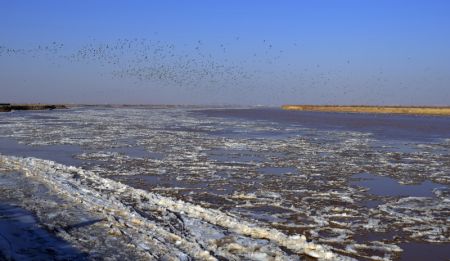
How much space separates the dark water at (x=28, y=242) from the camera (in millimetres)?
4820

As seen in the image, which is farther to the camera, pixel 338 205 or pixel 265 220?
pixel 338 205

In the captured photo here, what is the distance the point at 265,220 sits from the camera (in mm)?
6719

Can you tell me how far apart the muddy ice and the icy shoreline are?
0.01m

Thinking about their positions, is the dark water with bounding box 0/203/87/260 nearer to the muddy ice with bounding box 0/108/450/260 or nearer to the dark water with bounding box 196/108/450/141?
the muddy ice with bounding box 0/108/450/260

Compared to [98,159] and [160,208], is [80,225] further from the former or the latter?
[98,159]

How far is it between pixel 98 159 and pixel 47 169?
2.66 metres

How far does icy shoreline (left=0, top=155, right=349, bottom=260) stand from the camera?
516 cm

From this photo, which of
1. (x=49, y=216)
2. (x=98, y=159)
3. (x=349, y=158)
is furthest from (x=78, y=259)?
(x=349, y=158)

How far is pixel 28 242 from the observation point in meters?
5.27

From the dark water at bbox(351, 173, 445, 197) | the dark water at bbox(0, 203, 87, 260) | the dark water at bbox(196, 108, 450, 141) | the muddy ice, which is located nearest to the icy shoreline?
the muddy ice

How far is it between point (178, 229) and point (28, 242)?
1.79 metres

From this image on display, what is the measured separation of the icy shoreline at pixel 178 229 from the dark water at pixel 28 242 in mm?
328

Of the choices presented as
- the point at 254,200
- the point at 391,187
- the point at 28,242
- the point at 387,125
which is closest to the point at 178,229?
the point at 28,242

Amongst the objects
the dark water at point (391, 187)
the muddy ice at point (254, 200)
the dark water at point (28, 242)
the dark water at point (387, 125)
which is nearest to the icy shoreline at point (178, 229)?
the muddy ice at point (254, 200)
